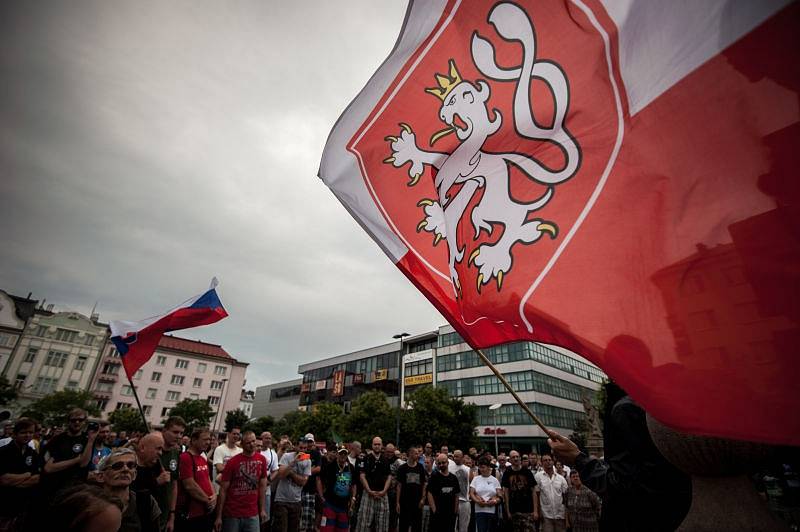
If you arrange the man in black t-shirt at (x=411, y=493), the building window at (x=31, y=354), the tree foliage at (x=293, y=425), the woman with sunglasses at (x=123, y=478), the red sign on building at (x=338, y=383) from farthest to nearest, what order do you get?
1. the red sign on building at (x=338, y=383)
2. the building window at (x=31, y=354)
3. the tree foliage at (x=293, y=425)
4. the man in black t-shirt at (x=411, y=493)
5. the woman with sunglasses at (x=123, y=478)

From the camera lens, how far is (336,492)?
8070 millimetres

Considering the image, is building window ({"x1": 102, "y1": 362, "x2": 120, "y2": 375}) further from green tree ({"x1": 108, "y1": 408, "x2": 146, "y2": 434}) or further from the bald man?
the bald man

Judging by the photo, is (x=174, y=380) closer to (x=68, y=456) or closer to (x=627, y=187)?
(x=68, y=456)

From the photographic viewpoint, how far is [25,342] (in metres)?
61.5

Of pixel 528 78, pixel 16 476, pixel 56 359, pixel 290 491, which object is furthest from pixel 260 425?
pixel 528 78

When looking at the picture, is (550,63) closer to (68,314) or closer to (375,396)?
(375,396)

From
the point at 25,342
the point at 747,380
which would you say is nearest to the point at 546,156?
the point at 747,380

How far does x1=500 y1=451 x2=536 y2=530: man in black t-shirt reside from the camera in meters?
8.70

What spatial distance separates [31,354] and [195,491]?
79344 millimetres

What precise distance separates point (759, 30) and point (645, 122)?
20.6 inches

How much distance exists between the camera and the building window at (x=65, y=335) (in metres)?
64.8

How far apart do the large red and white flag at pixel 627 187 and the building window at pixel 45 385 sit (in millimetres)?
81869

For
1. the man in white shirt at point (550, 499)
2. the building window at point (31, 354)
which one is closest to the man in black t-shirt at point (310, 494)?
the man in white shirt at point (550, 499)

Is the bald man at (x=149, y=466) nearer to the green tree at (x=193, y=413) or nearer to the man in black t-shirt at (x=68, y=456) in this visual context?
the man in black t-shirt at (x=68, y=456)
